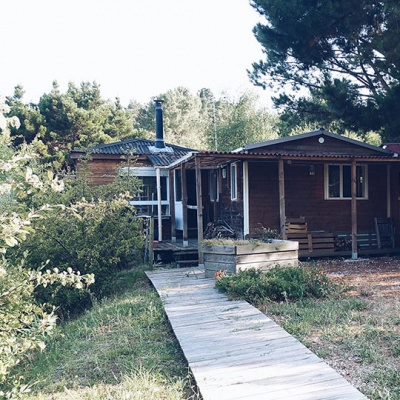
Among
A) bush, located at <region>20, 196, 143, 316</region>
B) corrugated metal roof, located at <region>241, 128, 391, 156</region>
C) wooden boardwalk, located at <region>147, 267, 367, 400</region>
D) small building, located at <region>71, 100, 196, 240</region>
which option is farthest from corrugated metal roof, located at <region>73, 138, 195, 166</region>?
wooden boardwalk, located at <region>147, 267, 367, 400</region>

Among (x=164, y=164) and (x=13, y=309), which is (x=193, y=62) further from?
(x=13, y=309)

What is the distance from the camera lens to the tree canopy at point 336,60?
9.88m

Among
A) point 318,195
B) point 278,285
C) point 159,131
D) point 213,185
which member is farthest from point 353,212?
point 159,131

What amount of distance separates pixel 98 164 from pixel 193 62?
2859cm

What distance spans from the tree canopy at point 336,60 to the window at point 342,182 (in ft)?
4.44

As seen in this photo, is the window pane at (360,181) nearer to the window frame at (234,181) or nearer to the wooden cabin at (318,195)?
the wooden cabin at (318,195)

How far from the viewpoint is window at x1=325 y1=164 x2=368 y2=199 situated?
35.6 ft

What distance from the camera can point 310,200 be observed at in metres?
10.7

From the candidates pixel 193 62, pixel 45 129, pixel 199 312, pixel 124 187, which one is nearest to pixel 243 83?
pixel 193 62

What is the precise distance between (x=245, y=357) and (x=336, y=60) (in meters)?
11.0

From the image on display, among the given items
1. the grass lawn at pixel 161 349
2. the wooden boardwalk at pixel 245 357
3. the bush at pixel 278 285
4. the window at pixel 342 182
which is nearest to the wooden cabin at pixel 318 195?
the window at pixel 342 182

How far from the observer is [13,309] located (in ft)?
14.8

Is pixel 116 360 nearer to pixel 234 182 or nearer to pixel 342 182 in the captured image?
pixel 234 182

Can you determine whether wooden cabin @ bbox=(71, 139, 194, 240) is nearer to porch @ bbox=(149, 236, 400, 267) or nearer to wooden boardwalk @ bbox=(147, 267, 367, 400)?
porch @ bbox=(149, 236, 400, 267)
